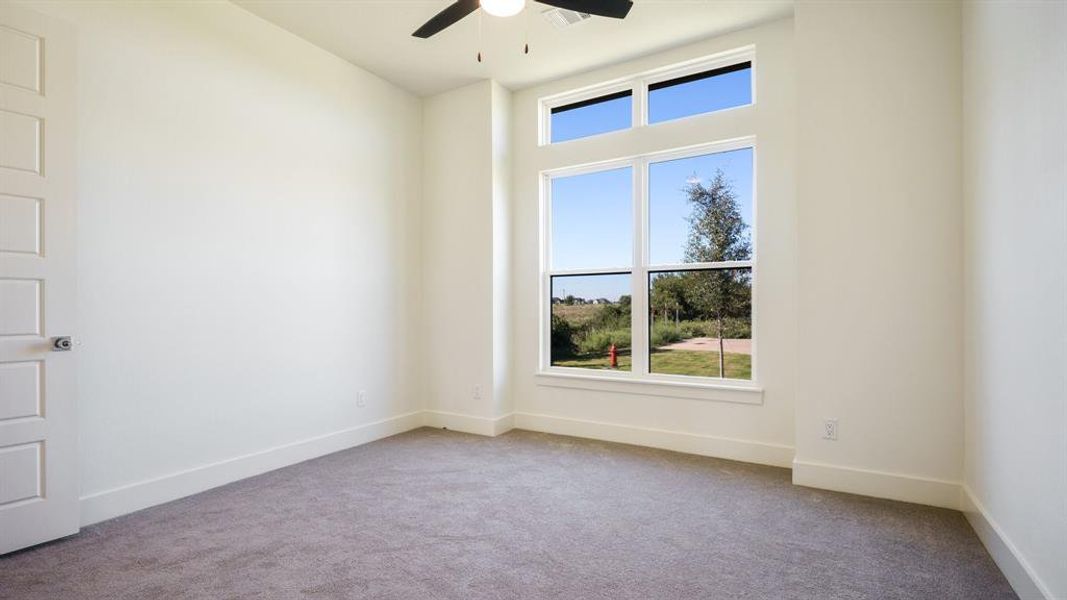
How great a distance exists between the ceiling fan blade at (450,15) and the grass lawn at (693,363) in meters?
2.90

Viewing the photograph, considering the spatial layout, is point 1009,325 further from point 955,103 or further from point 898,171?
point 955,103

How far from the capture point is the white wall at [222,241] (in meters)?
2.84

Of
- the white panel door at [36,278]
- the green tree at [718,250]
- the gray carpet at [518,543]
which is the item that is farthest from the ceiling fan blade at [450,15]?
the gray carpet at [518,543]

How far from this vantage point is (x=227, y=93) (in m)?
3.44

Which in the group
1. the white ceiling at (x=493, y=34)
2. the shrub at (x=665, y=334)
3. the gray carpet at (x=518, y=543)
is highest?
the white ceiling at (x=493, y=34)

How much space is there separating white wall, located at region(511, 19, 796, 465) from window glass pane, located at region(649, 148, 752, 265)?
17cm

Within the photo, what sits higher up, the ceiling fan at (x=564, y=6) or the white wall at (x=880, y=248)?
the ceiling fan at (x=564, y=6)

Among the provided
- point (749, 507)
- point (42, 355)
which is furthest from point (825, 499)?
point (42, 355)

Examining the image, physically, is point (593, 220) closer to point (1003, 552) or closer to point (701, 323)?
point (701, 323)

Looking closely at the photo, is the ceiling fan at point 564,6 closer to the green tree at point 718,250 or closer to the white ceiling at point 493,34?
the white ceiling at point 493,34

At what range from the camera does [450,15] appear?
2633mm

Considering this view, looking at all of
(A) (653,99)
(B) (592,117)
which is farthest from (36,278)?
(A) (653,99)

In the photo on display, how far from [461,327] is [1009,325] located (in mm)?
3764

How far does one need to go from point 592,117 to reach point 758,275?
2061 mm
